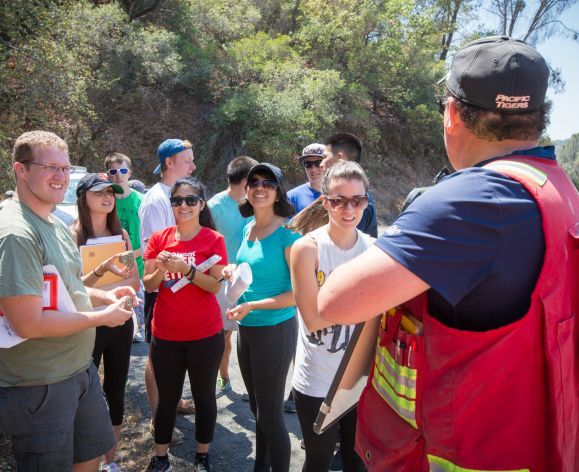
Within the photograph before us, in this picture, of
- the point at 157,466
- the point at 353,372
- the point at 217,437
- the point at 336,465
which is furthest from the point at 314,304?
the point at 217,437

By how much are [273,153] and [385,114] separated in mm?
8841

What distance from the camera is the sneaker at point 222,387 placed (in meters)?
4.51

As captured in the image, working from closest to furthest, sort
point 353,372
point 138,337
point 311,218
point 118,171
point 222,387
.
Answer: point 353,372 < point 311,218 < point 222,387 < point 118,171 < point 138,337

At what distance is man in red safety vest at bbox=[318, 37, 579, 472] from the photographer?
1118mm

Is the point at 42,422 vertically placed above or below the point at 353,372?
below

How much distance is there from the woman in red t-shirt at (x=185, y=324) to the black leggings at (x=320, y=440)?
0.85 m

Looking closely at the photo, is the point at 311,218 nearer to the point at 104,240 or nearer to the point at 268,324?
the point at 268,324

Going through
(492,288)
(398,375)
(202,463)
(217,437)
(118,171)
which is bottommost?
(217,437)

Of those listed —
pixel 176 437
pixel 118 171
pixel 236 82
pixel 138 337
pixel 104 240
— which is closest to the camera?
pixel 104 240

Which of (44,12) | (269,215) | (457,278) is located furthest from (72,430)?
(44,12)

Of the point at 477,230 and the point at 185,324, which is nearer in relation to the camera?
the point at 477,230

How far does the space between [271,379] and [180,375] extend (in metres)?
0.71

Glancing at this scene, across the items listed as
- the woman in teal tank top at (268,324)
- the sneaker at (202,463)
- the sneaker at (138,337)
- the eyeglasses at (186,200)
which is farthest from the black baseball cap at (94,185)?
the sneaker at (138,337)

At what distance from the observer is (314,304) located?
95.4 inches
